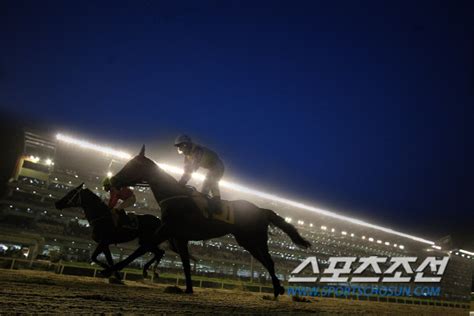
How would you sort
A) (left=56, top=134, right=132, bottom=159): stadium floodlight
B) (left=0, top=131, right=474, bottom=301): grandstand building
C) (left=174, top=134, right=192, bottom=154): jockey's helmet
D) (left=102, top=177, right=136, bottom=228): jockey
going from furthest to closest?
1. (left=56, top=134, right=132, bottom=159): stadium floodlight
2. (left=0, top=131, right=474, bottom=301): grandstand building
3. (left=102, top=177, right=136, bottom=228): jockey
4. (left=174, top=134, right=192, bottom=154): jockey's helmet

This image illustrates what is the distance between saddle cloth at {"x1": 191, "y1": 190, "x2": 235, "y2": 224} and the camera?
619cm

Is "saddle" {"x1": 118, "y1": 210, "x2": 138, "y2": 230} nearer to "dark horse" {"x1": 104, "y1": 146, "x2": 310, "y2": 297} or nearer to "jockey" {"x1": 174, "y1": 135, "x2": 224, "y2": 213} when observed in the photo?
"dark horse" {"x1": 104, "y1": 146, "x2": 310, "y2": 297}

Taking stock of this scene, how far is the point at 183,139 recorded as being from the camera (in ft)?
21.5

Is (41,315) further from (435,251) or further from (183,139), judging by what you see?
(435,251)

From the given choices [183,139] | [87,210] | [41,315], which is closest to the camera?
[41,315]

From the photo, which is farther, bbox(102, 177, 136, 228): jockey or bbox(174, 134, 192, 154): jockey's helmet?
bbox(102, 177, 136, 228): jockey

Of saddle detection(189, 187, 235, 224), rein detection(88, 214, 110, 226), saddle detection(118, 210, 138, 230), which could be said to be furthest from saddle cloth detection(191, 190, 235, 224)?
rein detection(88, 214, 110, 226)

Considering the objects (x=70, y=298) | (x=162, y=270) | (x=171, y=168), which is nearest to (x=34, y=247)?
(x=162, y=270)

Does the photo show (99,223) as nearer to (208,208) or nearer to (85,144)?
(208,208)

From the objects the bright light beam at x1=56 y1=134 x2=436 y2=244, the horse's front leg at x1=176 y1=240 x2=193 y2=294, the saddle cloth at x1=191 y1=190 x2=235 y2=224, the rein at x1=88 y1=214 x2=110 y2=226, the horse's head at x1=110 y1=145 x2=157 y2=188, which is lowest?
the horse's front leg at x1=176 y1=240 x2=193 y2=294

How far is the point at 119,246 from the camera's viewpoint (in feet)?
100

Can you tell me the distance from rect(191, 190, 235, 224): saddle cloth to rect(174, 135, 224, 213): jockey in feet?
0.35

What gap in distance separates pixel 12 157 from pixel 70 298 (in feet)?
166

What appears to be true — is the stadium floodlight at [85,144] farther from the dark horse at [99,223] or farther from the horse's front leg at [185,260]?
the horse's front leg at [185,260]
